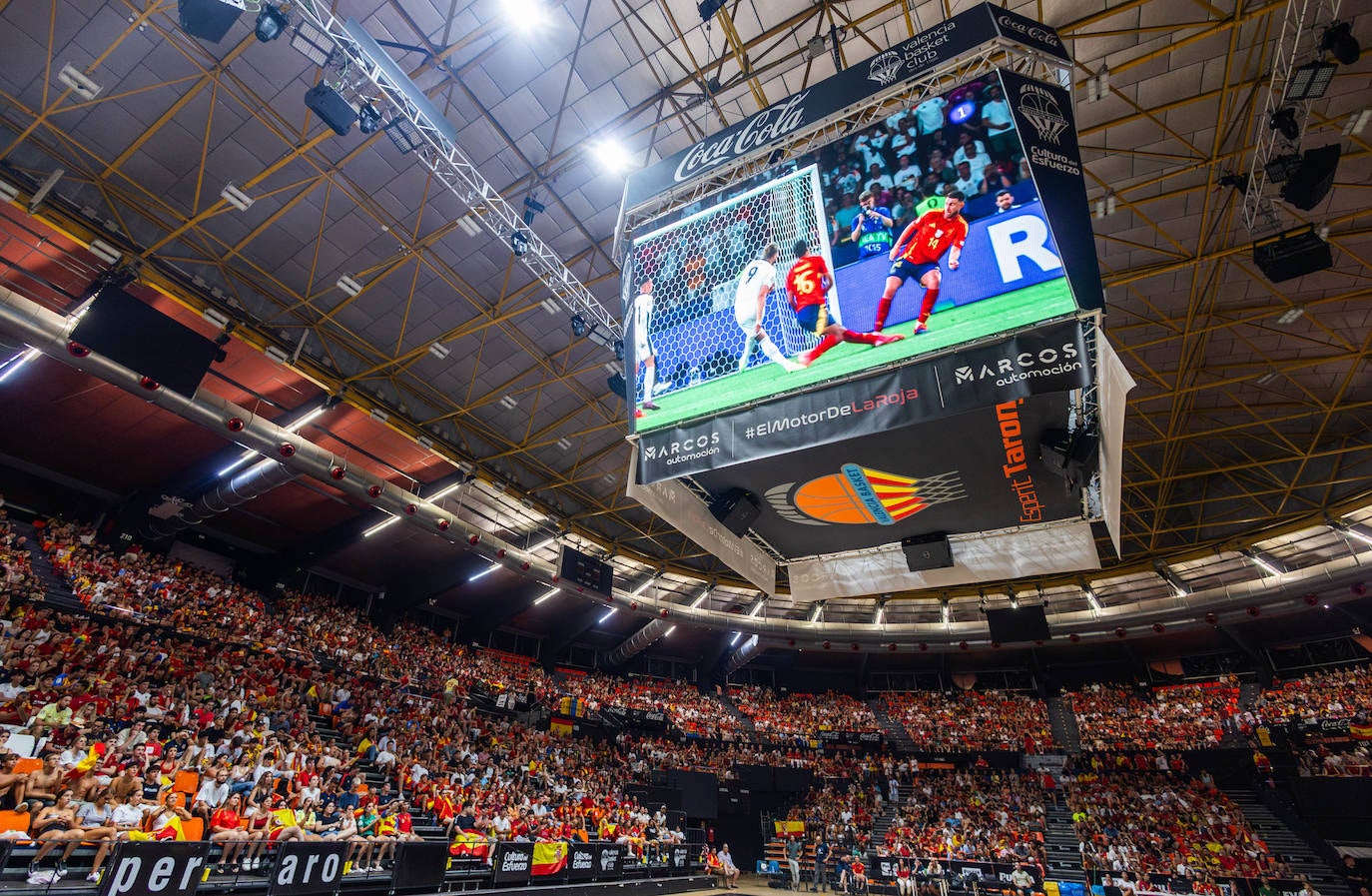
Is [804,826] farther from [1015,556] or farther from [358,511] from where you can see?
[1015,556]

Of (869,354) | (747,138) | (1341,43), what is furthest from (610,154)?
(1341,43)

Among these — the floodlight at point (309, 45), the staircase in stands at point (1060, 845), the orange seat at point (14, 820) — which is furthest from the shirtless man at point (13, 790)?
the staircase in stands at point (1060, 845)

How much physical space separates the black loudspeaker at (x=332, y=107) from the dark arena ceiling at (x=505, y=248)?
1689 millimetres

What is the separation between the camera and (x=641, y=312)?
5.28 m

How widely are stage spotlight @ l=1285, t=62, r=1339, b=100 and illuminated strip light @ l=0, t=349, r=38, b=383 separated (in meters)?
23.7

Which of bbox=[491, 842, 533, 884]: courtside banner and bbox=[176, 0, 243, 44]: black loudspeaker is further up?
bbox=[176, 0, 243, 44]: black loudspeaker

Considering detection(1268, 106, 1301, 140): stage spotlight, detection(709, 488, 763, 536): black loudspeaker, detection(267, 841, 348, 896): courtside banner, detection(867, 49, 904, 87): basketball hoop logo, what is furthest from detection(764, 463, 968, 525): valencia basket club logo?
detection(1268, 106, 1301, 140): stage spotlight

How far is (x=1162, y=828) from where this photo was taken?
22.1 m

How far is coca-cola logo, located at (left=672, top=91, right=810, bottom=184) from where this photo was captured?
5070mm

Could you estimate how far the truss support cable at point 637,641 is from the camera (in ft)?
96.6

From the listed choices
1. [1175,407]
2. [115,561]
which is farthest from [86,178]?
[1175,407]

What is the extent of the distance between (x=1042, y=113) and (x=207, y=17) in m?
10.2

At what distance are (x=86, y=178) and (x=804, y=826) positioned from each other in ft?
103

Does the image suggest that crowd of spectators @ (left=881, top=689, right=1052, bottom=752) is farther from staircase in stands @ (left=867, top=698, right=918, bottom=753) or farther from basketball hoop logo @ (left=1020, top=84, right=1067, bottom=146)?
basketball hoop logo @ (left=1020, top=84, right=1067, bottom=146)
